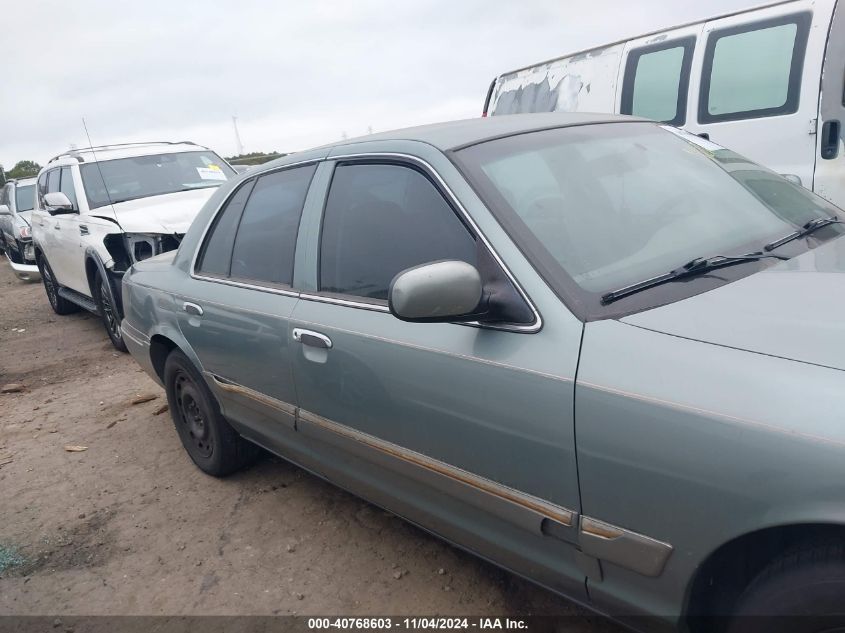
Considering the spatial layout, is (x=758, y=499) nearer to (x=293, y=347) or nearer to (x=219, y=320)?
(x=293, y=347)

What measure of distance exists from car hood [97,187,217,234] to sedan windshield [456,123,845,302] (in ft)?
13.8

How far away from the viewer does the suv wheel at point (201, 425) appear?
11.9 feet

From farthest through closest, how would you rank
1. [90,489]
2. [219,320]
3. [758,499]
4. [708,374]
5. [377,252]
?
1. [90,489]
2. [219,320]
3. [377,252]
4. [708,374]
5. [758,499]

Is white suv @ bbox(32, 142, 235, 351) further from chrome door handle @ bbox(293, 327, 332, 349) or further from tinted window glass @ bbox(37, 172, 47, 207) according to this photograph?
chrome door handle @ bbox(293, 327, 332, 349)

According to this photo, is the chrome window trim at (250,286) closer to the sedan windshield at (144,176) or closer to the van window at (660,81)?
the sedan windshield at (144,176)

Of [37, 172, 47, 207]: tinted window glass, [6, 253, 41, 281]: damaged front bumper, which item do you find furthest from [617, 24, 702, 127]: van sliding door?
[6, 253, 41, 281]: damaged front bumper

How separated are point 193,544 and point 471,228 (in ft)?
6.87

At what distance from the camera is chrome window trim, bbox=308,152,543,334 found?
1.93 m

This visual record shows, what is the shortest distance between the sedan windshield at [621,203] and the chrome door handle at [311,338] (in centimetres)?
80

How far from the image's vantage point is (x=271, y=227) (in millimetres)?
3076

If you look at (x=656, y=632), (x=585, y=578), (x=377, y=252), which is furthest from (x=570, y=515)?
Result: (x=377, y=252)

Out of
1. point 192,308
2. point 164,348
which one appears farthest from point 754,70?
point 164,348

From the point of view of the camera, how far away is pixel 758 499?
148cm

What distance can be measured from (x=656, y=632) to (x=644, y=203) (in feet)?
4.24
